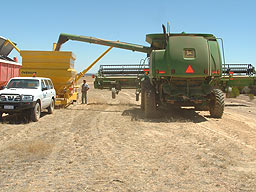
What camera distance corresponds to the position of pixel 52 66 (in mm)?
14961

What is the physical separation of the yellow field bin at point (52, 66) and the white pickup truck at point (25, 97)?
3.07 m

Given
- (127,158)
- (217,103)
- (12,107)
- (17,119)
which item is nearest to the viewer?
(127,158)

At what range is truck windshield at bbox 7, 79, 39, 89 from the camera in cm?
1101

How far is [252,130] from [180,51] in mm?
3511

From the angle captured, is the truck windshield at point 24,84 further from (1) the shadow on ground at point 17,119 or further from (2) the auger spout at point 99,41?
(2) the auger spout at point 99,41

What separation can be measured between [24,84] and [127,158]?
23.7ft

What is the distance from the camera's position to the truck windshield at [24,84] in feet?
36.1

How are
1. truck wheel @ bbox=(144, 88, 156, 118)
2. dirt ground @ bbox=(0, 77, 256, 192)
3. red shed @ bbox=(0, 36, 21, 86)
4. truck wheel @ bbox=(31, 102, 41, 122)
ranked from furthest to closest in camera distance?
red shed @ bbox=(0, 36, 21, 86)
truck wheel @ bbox=(144, 88, 156, 118)
truck wheel @ bbox=(31, 102, 41, 122)
dirt ground @ bbox=(0, 77, 256, 192)

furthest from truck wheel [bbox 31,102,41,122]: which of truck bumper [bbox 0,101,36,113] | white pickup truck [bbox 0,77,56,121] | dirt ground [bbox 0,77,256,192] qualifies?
dirt ground [bbox 0,77,256,192]

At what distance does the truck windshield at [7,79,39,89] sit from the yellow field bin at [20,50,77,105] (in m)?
3.59

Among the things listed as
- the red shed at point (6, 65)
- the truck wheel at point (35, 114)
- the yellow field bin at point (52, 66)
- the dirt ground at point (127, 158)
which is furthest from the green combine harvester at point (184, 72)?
the red shed at point (6, 65)

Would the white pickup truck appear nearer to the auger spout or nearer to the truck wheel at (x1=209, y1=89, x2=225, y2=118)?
the auger spout

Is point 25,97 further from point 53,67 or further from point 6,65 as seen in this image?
point 6,65

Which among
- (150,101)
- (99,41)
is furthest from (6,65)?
(150,101)
